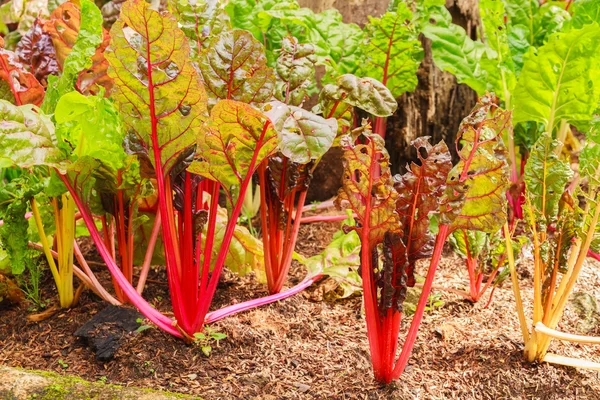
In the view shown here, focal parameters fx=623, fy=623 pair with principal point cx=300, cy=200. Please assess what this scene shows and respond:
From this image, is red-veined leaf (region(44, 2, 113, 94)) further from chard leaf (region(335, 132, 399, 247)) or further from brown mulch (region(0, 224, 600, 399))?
chard leaf (region(335, 132, 399, 247))

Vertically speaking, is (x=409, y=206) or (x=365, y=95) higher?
(x=365, y=95)

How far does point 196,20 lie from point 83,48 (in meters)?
0.34

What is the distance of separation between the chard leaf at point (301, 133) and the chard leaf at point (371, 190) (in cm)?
10

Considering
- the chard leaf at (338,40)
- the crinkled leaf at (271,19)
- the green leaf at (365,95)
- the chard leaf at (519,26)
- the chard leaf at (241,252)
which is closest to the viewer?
the green leaf at (365,95)

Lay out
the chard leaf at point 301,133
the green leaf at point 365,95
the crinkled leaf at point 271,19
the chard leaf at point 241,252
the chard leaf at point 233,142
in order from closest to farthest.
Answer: the chard leaf at point 301,133, the chard leaf at point 233,142, the green leaf at point 365,95, the chard leaf at point 241,252, the crinkled leaf at point 271,19

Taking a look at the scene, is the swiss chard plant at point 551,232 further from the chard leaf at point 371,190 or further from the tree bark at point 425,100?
the tree bark at point 425,100

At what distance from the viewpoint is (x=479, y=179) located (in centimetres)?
148

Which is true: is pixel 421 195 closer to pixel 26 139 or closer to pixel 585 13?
pixel 26 139

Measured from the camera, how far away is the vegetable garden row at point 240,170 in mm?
1458

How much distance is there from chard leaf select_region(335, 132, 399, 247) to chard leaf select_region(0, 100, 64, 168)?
2.36 ft

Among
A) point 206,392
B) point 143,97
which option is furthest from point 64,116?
point 206,392

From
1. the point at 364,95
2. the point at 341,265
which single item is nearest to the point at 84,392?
the point at 341,265

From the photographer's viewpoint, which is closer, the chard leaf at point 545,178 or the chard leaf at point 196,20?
the chard leaf at point 545,178

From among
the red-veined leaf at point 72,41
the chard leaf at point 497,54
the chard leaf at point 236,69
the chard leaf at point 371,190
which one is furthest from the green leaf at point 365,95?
the chard leaf at point 497,54
